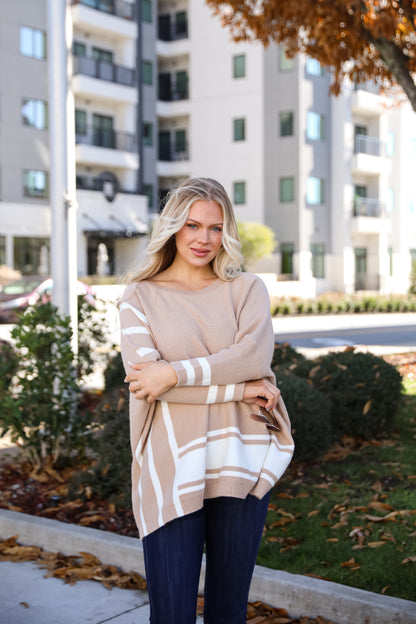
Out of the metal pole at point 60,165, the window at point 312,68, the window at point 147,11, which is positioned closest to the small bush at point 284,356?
the metal pole at point 60,165

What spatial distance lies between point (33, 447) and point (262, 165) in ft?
131

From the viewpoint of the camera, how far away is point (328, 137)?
150 ft

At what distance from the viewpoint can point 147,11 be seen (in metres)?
45.0

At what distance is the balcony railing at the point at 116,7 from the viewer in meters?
40.6

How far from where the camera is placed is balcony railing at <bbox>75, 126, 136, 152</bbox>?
40719mm

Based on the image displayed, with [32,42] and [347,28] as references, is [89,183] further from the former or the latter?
[347,28]

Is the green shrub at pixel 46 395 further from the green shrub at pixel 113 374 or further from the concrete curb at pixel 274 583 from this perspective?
the green shrub at pixel 113 374

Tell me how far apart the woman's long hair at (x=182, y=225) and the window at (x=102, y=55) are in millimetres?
40345

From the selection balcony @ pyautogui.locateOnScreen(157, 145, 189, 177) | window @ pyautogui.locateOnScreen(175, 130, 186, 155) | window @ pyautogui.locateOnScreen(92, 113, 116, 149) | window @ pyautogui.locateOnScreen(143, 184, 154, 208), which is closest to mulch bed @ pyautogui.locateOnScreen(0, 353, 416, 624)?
window @ pyautogui.locateOnScreen(92, 113, 116, 149)

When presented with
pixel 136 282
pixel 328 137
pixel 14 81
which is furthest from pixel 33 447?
pixel 328 137

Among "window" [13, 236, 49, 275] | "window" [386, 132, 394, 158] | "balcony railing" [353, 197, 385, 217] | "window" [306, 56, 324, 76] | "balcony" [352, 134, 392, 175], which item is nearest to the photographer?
"window" [13, 236, 49, 275]

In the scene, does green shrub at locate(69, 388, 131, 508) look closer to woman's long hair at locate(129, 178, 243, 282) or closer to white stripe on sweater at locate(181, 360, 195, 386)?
woman's long hair at locate(129, 178, 243, 282)

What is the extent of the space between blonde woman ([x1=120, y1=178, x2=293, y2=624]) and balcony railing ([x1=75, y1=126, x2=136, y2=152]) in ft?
127

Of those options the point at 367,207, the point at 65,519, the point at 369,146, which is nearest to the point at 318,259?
the point at 367,207
